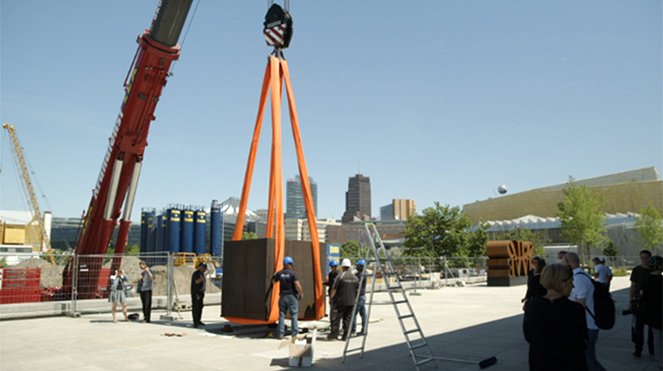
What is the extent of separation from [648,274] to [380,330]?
6344 millimetres

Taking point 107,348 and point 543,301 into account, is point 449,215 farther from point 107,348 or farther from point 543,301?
point 543,301

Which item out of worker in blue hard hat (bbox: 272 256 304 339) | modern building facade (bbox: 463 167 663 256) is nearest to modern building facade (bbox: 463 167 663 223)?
modern building facade (bbox: 463 167 663 256)

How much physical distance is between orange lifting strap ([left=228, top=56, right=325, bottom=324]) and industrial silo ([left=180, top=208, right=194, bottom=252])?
57806 mm

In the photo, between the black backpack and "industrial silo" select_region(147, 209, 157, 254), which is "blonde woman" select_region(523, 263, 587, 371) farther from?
"industrial silo" select_region(147, 209, 157, 254)

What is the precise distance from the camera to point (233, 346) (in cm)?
975

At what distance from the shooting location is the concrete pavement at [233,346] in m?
7.93

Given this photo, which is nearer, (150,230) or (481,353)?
(481,353)

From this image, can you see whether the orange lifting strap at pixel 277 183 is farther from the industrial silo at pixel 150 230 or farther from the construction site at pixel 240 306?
the industrial silo at pixel 150 230

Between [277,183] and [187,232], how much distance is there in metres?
59.3

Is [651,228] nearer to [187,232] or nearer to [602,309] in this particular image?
[187,232]

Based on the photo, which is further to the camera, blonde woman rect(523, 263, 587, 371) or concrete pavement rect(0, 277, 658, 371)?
concrete pavement rect(0, 277, 658, 371)

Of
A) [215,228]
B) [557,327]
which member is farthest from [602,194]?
[557,327]

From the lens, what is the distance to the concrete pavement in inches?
312

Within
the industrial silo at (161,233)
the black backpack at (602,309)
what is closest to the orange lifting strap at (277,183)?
the black backpack at (602,309)
